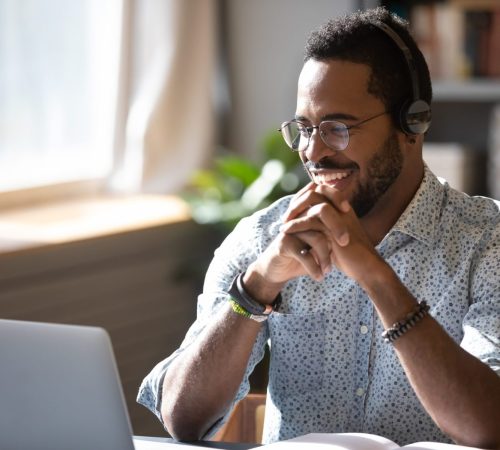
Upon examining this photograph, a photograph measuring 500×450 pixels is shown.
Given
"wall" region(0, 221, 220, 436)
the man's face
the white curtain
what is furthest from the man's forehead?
the white curtain

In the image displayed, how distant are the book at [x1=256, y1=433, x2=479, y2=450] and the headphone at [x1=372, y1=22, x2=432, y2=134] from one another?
550 millimetres

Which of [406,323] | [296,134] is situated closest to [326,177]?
[296,134]

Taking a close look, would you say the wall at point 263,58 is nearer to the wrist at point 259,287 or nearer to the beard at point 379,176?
the beard at point 379,176

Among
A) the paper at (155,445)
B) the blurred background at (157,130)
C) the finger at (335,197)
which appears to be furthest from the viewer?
the blurred background at (157,130)

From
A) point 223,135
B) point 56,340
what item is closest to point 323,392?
point 56,340

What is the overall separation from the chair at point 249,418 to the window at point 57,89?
1714 millimetres

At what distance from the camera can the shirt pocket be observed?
1.71 metres

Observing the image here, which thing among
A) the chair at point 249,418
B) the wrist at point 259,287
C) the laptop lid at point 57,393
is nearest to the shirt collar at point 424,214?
the wrist at point 259,287

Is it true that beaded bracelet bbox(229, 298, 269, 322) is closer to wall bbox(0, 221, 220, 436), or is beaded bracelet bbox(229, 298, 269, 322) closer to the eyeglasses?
the eyeglasses

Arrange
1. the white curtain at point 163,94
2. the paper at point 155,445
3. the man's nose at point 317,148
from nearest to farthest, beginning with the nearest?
the paper at point 155,445 → the man's nose at point 317,148 → the white curtain at point 163,94

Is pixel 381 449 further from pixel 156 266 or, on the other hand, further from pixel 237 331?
pixel 156 266

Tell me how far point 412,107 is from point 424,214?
0.17 meters

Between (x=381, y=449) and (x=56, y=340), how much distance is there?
1.48 ft

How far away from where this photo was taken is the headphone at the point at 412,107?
1.70m
